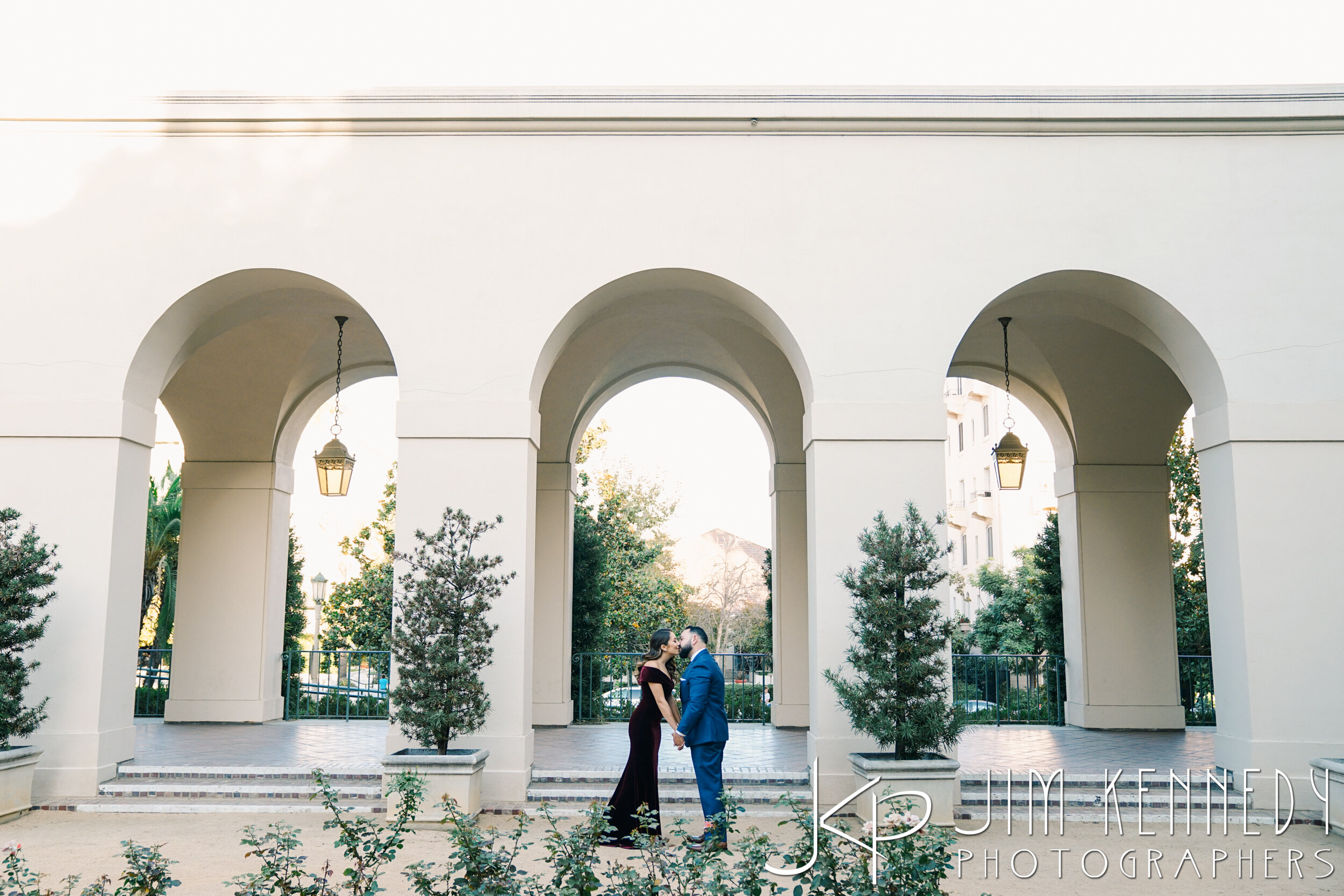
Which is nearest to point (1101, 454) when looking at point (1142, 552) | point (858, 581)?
point (1142, 552)

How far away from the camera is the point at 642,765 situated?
766 centimetres

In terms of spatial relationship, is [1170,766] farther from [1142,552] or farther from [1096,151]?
[1096,151]

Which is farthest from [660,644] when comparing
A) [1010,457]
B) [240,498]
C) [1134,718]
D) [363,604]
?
[363,604]

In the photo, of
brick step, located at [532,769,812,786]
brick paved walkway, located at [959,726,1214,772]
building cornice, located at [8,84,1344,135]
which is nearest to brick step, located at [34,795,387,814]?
brick step, located at [532,769,812,786]

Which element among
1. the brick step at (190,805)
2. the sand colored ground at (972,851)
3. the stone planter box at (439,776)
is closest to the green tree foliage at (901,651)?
the sand colored ground at (972,851)

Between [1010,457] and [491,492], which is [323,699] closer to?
[491,492]

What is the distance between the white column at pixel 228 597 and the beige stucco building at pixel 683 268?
3.52 meters

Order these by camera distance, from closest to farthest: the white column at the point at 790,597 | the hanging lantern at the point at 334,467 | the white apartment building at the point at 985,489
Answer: the hanging lantern at the point at 334,467 < the white column at the point at 790,597 < the white apartment building at the point at 985,489

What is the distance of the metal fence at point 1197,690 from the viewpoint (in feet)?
48.1

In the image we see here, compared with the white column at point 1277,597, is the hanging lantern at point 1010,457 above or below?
above

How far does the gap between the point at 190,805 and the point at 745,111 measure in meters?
7.94

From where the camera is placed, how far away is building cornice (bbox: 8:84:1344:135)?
9.57m

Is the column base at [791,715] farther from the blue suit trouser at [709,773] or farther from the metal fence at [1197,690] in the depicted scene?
the blue suit trouser at [709,773]

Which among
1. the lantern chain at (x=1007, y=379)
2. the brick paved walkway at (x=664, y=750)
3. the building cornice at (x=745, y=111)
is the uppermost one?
the building cornice at (x=745, y=111)
